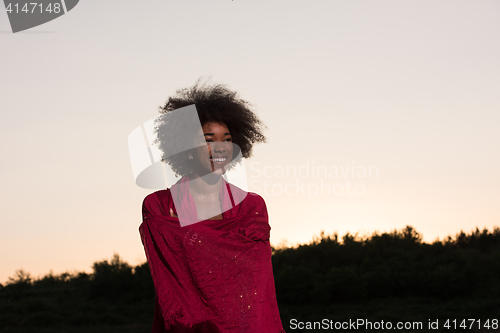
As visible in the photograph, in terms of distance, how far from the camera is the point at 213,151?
3.03 metres

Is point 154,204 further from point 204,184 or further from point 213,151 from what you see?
point 213,151

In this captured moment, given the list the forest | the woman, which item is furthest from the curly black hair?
the forest

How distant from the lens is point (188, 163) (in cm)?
328

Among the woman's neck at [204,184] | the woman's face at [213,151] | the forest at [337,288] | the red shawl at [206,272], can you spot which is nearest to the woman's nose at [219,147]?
the woman's face at [213,151]

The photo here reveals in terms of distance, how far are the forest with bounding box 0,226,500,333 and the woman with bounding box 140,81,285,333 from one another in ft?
63.6

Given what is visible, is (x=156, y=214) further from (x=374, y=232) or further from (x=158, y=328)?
(x=374, y=232)

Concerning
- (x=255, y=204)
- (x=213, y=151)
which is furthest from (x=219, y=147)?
(x=255, y=204)

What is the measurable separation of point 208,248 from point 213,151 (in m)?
0.62

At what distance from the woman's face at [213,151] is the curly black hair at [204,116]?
0.17 metres

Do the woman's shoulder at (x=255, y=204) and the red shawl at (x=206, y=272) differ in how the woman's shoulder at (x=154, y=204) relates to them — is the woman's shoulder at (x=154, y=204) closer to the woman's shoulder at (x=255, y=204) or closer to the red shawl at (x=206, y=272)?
the red shawl at (x=206, y=272)

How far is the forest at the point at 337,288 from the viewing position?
76.6 feet

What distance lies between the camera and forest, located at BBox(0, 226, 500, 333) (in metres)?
23.3

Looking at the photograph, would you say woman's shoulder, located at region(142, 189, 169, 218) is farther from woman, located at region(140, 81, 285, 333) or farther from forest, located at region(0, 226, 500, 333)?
forest, located at region(0, 226, 500, 333)

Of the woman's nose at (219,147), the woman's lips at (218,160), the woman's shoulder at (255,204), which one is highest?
the woman's nose at (219,147)
